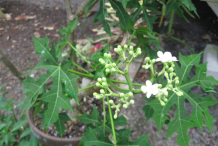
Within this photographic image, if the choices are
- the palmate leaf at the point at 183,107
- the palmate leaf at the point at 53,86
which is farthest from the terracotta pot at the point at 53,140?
the palmate leaf at the point at 183,107

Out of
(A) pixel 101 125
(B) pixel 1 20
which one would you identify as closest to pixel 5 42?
(B) pixel 1 20

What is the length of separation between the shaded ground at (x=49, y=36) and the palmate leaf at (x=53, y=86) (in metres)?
1.09

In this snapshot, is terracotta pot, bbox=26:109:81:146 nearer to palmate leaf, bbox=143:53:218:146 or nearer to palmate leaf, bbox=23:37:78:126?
palmate leaf, bbox=23:37:78:126

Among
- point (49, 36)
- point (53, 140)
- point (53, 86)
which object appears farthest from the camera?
point (49, 36)

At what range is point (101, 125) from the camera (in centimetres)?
111

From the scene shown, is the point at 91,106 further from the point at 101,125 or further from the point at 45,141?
the point at 101,125

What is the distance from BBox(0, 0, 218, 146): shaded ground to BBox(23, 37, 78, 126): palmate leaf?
1088 mm

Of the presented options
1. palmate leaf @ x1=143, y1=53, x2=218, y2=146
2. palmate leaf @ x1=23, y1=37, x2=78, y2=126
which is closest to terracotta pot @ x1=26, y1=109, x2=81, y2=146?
palmate leaf @ x1=23, y1=37, x2=78, y2=126

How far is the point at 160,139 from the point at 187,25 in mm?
1855

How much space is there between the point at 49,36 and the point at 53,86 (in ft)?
6.29

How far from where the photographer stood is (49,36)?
264 cm

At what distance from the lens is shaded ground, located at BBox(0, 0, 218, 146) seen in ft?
6.31

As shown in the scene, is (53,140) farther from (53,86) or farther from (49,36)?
(49,36)

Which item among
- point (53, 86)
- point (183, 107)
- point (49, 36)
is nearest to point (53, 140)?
point (53, 86)
